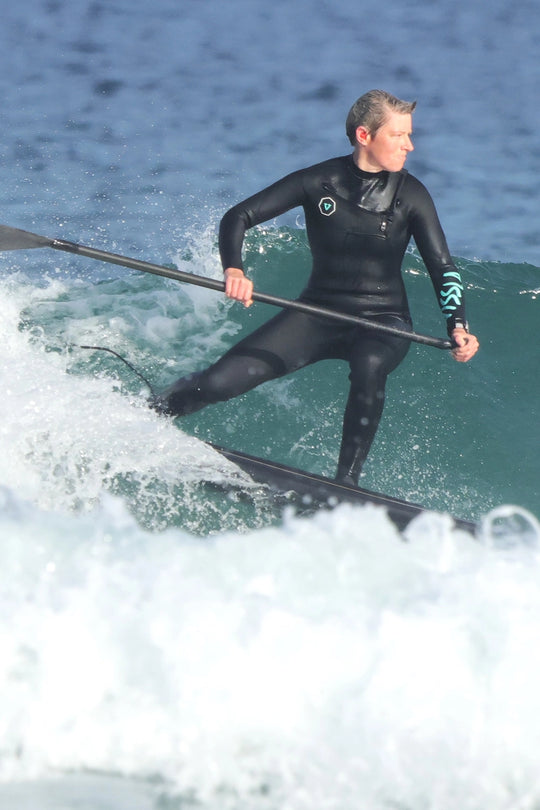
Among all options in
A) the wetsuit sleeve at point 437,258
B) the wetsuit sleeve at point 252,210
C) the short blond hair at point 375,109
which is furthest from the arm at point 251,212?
the wetsuit sleeve at point 437,258

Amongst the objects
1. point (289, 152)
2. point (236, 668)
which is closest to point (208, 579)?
point (236, 668)

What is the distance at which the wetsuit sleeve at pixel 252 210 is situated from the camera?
13.7ft

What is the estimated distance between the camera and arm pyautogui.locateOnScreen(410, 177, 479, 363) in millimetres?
4141

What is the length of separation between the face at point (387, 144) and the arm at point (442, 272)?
176 mm

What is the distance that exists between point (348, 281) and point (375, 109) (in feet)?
2.16

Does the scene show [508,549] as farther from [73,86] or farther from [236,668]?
[73,86]

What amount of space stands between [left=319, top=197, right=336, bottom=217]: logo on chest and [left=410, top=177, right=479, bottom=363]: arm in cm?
29

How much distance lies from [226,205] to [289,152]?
158 cm

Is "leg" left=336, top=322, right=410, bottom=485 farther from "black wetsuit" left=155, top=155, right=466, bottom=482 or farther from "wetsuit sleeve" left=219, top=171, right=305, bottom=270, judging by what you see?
"wetsuit sleeve" left=219, top=171, right=305, bottom=270

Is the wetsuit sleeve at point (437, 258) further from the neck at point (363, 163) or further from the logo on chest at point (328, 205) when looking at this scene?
the logo on chest at point (328, 205)

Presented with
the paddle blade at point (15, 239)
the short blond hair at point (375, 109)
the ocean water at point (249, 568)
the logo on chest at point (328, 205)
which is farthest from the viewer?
the paddle blade at point (15, 239)

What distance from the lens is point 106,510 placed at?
2.89 metres

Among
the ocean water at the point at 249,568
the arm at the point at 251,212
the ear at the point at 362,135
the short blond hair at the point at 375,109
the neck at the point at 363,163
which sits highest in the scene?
the short blond hair at the point at 375,109

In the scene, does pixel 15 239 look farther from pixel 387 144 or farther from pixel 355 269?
pixel 387 144
